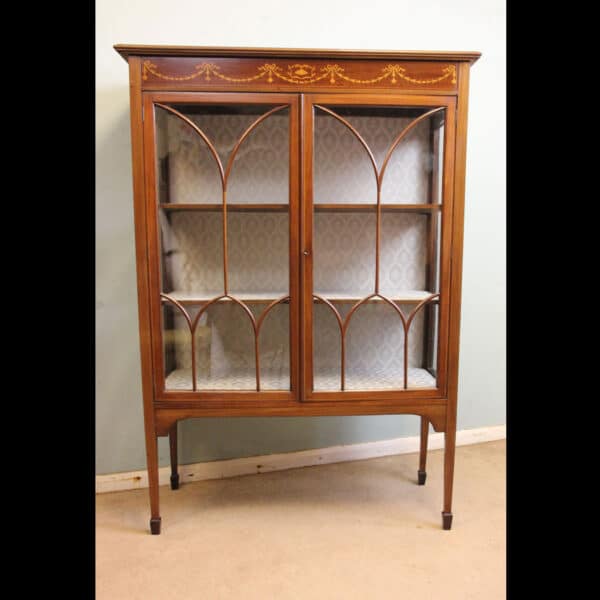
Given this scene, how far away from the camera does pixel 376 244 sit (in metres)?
1.58

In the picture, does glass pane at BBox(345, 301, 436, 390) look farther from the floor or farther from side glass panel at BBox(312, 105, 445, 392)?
the floor

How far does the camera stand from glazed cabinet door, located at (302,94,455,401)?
1502 mm

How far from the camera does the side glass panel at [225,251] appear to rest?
4.92 ft

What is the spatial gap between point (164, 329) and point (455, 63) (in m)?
1.15

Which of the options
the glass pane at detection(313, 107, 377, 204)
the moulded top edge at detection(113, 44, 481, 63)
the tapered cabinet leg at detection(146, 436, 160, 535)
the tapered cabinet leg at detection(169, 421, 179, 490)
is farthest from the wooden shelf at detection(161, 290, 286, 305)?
the moulded top edge at detection(113, 44, 481, 63)

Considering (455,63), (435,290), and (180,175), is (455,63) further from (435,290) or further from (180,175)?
(180,175)

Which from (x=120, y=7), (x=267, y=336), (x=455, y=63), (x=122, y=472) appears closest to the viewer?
(x=455, y=63)

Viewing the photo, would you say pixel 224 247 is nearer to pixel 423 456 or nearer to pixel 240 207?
pixel 240 207

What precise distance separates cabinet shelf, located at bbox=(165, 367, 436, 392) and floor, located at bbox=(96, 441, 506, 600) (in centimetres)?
45

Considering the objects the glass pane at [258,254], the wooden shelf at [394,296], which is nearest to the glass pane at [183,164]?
the glass pane at [258,254]

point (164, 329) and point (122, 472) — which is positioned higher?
point (164, 329)

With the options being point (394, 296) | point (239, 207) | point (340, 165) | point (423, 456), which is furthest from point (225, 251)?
point (423, 456)

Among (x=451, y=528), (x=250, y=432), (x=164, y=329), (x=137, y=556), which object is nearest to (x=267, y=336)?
(x=164, y=329)

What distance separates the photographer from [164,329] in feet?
5.05
